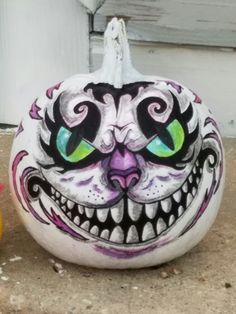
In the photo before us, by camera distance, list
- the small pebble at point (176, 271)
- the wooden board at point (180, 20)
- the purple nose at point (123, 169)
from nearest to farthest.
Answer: the purple nose at point (123, 169) < the small pebble at point (176, 271) < the wooden board at point (180, 20)

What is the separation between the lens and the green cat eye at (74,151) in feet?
6.55

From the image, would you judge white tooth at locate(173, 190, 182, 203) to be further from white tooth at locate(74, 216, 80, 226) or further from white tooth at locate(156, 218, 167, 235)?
white tooth at locate(74, 216, 80, 226)

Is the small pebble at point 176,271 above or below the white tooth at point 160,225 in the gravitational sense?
below

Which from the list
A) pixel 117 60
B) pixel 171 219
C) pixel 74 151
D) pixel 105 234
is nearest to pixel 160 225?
pixel 171 219

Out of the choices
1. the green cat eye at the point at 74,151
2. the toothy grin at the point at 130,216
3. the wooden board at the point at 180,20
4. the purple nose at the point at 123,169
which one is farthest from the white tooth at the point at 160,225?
the wooden board at the point at 180,20

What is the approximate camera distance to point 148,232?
203 cm

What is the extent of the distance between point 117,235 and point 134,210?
0.07 meters

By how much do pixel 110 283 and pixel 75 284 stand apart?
3.4 inches

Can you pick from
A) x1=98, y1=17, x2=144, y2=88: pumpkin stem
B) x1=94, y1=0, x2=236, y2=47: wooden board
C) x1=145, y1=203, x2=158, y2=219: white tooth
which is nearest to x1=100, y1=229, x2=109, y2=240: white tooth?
x1=145, y1=203, x2=158, y2=219: white tooth

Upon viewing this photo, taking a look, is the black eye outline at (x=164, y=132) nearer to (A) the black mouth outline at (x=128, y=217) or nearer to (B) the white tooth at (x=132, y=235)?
(A) the black mouth outline at (x=128, y=217)

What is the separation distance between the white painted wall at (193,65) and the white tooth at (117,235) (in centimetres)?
113

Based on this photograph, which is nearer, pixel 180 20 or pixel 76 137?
pixel 76 137

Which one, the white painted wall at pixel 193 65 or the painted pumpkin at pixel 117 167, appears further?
the white painted wall at pixel 193 65

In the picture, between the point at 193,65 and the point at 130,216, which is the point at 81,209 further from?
the point at 193,65
